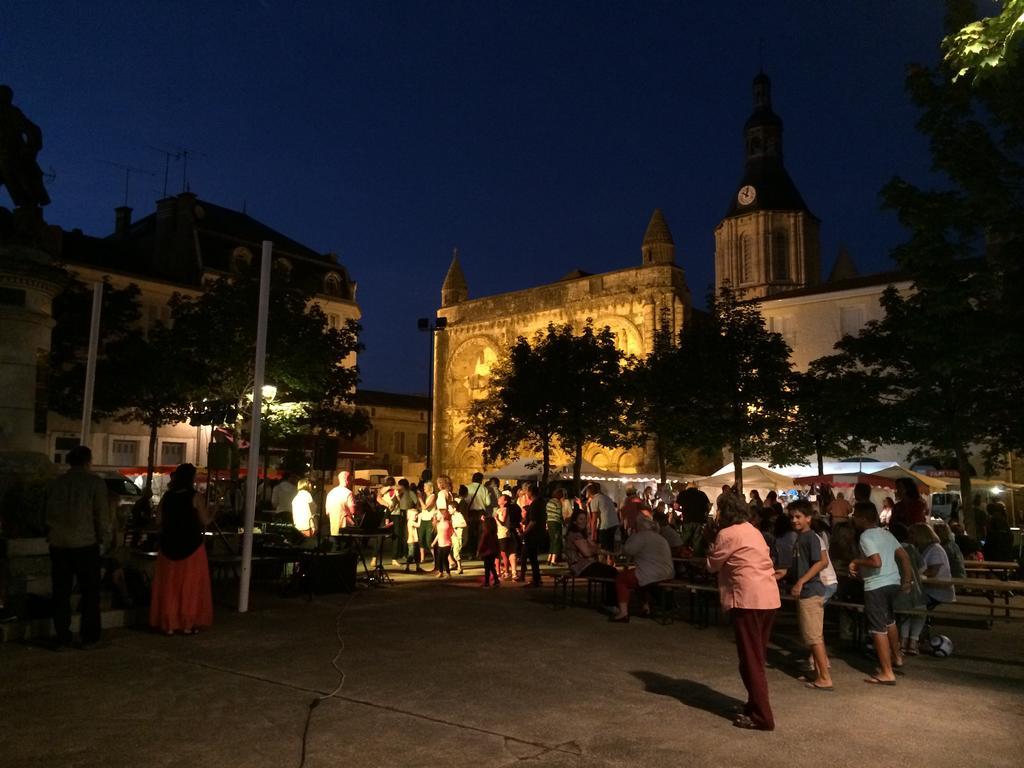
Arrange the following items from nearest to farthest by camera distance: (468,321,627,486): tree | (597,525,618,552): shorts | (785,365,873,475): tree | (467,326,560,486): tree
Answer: (597,525,618,552): shorts → (785,365,873,475): tree → (468,321,627,486): tree → (467,326,560,486): tree

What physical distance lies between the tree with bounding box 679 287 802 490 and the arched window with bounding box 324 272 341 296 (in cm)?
2819

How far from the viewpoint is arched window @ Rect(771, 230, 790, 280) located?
193 feet

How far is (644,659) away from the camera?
310 inches

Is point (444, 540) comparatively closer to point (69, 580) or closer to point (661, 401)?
point (69, 580)

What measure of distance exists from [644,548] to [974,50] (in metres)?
6.50

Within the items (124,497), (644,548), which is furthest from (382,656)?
(124,497)

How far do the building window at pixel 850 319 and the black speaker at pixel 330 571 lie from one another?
A: 30028mm

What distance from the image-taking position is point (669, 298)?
39750mm

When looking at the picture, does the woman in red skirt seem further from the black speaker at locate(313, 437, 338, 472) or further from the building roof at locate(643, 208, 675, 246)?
the building roof at locate(643, 208, 675, 246)

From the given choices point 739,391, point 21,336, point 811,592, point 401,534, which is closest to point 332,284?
point 739,391

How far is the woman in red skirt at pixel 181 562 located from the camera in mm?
8211

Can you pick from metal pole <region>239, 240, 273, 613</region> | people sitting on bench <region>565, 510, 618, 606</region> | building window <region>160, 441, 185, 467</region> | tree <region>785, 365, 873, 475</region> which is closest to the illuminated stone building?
tree <region>785, 365, 873, 475</region>

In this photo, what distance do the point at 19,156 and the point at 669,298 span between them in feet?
106

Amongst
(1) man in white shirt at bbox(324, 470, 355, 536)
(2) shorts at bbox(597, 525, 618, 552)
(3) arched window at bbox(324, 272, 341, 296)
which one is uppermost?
(3) arched window at bbox(324, 272, 341, 296)
